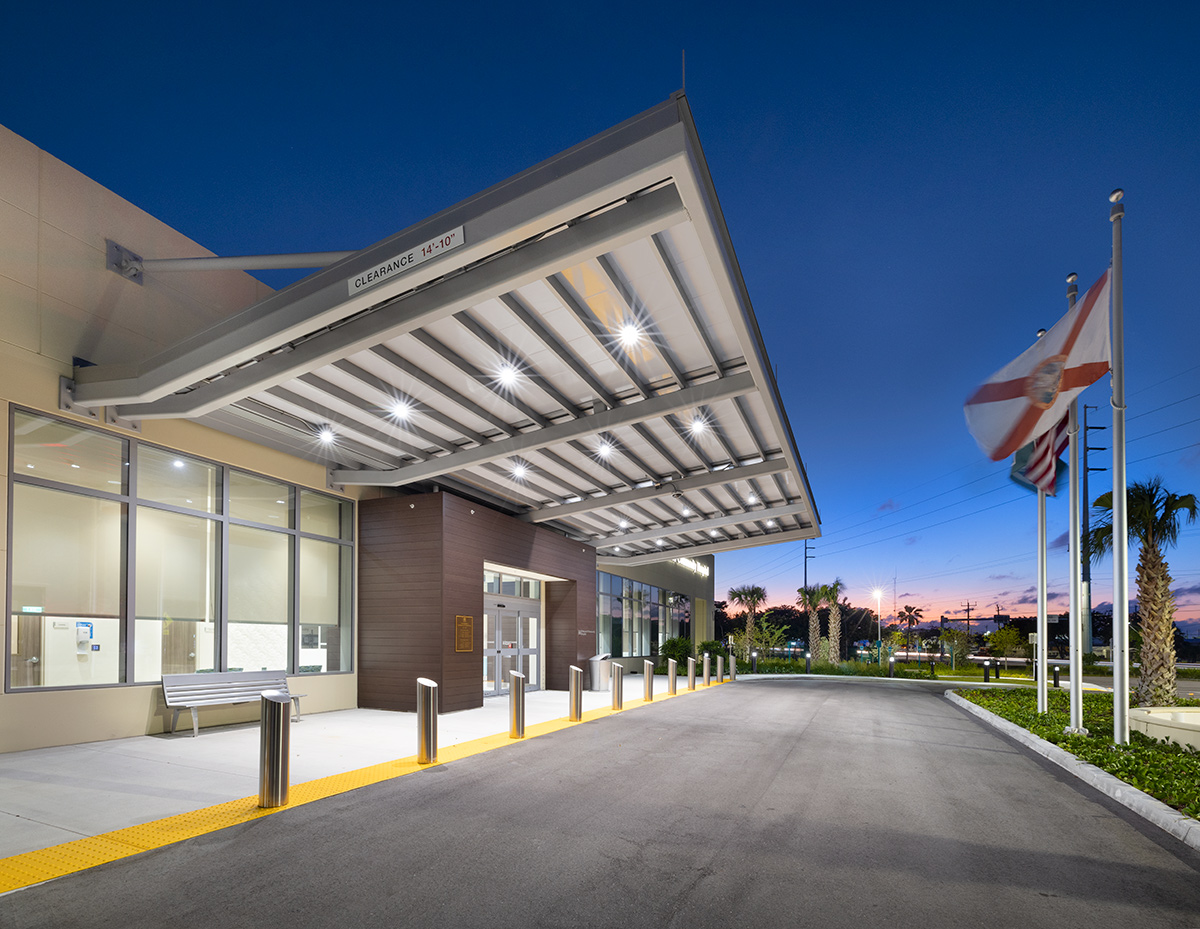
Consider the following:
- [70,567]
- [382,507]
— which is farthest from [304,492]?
[70,567]

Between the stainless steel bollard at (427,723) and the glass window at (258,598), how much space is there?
16.7ft

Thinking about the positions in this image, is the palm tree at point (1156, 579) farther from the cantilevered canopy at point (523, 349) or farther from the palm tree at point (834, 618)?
the palm tree at point (834, 618)

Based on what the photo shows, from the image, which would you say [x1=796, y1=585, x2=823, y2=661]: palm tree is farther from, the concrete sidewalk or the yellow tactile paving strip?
the yellow tactile paving strip

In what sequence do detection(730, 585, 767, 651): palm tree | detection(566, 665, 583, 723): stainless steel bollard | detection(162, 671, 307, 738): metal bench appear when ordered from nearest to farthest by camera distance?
detection(162, 671, 307, 738): metal bench
detection(566, 665, 583, 723): stainless steel bollard
detection(730, 585, 767, 651): palm tree

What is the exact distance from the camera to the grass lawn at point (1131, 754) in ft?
22.3

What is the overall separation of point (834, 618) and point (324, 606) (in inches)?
1401

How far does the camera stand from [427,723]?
8.84m

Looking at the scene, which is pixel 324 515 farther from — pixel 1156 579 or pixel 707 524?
pixel 1156 579

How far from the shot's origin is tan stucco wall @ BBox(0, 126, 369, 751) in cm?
927

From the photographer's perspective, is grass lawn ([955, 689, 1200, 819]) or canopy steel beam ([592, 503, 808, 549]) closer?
grass lawn ([955, 689, 1200, 819])

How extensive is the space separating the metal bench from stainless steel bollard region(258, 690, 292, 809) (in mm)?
4144

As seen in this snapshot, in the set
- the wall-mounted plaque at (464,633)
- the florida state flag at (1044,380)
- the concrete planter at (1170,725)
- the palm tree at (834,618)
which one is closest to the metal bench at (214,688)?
the wall-mounted plaque at (464,633)

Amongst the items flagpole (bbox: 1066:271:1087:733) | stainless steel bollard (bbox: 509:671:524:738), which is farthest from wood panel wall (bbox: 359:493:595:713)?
flagpole (bbox: 1066:271:1087:733)

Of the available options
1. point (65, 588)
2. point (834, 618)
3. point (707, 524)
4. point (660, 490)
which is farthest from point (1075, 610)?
point (834, 618)
